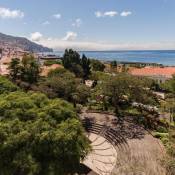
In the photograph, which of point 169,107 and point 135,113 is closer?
point 169,107

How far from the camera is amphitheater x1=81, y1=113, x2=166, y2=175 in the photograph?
19.5 metres

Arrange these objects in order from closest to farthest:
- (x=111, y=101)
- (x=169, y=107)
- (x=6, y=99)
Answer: (x=6, y=99) < (x=169, y=107) < (x=111, y=101)

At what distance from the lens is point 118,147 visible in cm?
2353

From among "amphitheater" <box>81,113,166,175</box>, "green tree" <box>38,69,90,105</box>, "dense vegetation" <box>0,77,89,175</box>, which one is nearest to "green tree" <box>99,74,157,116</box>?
"green tree" <box>38,69,90,105</box>

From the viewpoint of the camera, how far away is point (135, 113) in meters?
31.1

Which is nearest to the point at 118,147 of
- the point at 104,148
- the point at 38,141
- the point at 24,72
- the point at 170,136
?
the point at 104,148

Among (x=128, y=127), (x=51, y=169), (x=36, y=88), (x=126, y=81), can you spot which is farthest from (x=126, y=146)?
(x=36, y=88)

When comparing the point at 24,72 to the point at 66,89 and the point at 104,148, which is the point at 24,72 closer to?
the point at 66,89

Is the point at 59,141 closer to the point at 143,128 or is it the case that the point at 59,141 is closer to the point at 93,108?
the point at 143,128

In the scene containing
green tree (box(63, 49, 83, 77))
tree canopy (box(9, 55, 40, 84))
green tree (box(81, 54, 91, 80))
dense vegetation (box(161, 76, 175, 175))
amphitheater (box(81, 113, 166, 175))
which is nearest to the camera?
dense vegetation (box(161, 76, 175, 175))

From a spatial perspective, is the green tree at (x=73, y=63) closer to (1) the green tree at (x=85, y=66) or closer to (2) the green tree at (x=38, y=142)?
(1) the green tree at (x=85, y=66)

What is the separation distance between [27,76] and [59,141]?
79.7 feet

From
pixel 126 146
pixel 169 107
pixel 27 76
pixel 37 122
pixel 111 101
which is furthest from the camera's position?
pixel 27 76

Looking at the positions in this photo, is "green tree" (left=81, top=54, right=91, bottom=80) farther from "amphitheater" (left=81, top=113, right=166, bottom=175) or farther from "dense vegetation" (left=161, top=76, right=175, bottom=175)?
"amphitheater" (left=81, top=113, right=166, bottom=175)
